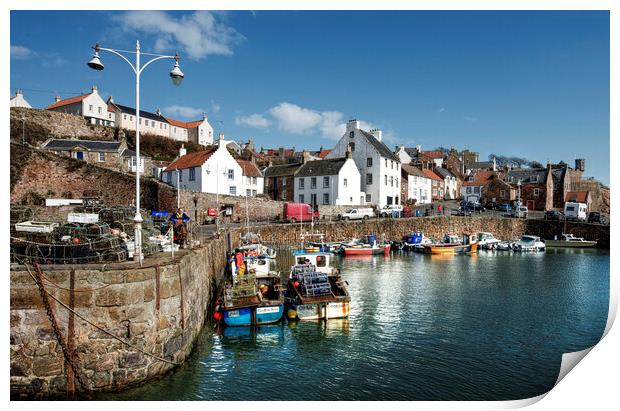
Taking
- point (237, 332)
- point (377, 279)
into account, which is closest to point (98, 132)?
point (377, 279)

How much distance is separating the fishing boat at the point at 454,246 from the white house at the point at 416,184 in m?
12.4

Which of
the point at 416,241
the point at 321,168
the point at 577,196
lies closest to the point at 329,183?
the point at 321,168

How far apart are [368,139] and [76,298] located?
37130 mm

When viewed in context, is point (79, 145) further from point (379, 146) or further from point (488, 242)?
point (488, 242)

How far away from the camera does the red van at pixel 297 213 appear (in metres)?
32.7

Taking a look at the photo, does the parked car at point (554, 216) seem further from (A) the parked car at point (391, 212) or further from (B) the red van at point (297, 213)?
(B) the red van at point (297, 213)

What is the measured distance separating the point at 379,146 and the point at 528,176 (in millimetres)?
18851

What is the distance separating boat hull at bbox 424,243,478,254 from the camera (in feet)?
104

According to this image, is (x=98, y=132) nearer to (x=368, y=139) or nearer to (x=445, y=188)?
(x=368, y=139)

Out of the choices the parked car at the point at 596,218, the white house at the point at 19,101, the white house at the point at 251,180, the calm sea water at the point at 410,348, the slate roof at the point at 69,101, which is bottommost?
the calm sea water at the point at 410,348

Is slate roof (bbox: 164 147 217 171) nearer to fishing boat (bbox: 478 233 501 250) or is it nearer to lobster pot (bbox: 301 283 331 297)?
lobster pot (bbox: 301 283 331 297)

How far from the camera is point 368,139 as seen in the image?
1647 inches

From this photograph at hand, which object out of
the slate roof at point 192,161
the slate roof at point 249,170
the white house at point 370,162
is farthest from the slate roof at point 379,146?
the slate roof at point 192,161

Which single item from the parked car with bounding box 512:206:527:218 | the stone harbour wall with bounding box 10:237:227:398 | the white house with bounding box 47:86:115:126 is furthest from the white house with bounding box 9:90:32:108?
the parked car with bounding box 512:206:527:218
